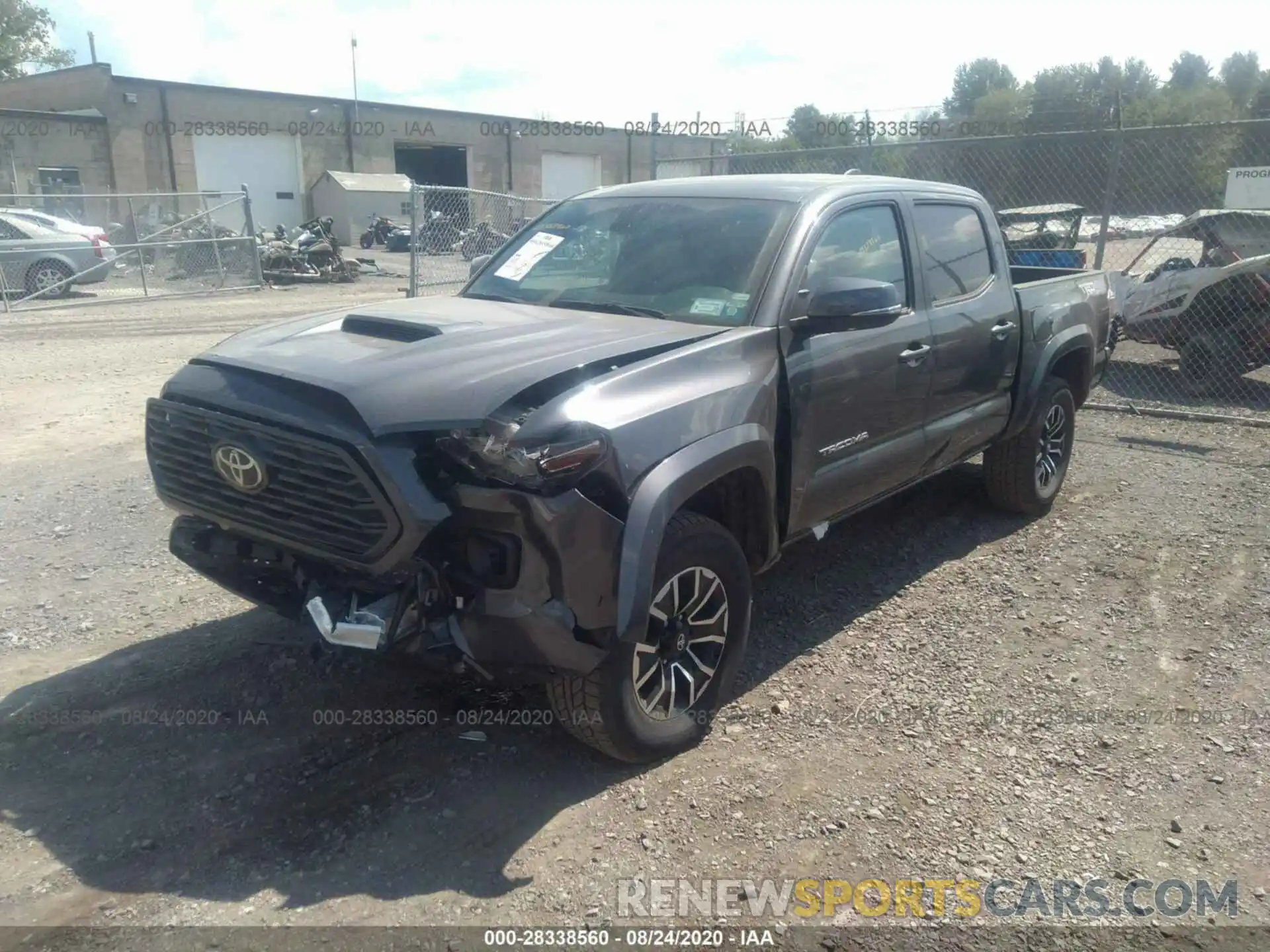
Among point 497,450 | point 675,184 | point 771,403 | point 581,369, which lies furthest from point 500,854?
point 675,184

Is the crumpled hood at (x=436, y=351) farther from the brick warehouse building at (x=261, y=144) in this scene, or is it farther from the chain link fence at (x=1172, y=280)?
the brick warehouse building at (x=261, y=144)

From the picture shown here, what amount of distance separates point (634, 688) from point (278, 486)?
4.26 feet

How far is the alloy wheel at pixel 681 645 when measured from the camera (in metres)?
3.41

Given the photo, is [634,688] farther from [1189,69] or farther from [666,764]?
[1189,69]

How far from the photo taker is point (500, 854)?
3.07 meters

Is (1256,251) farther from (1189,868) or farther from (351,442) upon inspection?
(351,442)

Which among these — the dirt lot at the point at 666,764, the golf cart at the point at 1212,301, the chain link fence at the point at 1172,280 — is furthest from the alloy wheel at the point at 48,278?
the golf cart at the point at 1212,301

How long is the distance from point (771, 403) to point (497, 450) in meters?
1.22

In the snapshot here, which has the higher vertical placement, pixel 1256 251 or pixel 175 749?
pixel 1256 251

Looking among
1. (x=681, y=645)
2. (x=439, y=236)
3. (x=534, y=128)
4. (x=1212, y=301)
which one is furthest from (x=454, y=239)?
(x=534, y=128)

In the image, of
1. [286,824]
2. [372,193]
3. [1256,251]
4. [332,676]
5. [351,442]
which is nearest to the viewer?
[351,442]

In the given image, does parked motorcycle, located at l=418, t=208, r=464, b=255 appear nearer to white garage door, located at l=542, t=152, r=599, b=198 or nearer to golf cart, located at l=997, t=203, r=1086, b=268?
golf cart, located at l=997, t=203, r=1086, b=268

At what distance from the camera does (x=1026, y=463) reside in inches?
235

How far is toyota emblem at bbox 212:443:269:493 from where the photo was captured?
3180 millimetres
